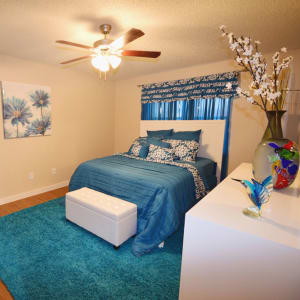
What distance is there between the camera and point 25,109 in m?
3.11

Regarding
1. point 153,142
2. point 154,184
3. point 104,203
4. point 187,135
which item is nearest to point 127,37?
point 154,184

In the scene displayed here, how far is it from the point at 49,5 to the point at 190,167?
88.9 inches

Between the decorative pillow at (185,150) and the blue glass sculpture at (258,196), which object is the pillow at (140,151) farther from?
the blue glass sculpture at (258,196)

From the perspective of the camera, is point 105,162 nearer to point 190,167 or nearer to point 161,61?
point 190,167

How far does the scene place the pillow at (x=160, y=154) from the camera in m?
2.95

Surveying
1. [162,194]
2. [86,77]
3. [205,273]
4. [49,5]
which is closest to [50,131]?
[86,77]

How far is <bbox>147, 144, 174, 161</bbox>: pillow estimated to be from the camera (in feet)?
9.68

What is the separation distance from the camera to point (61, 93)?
11.6 feet

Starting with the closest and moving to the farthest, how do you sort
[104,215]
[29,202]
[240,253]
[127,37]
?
[240,253] → [127,37] → [104,215] → [29,202]

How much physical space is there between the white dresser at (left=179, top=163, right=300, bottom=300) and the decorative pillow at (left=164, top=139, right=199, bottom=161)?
1.99 metres

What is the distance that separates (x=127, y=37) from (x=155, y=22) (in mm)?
454

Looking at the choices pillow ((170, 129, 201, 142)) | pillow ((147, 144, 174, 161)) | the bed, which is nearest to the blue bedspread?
the bed

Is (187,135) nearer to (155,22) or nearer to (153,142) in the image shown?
(153,142)

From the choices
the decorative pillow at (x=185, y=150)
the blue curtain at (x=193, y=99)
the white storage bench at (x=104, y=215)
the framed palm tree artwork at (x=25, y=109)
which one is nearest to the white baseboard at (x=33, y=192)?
the framed palm tree artwork at (x=25, y=109)
